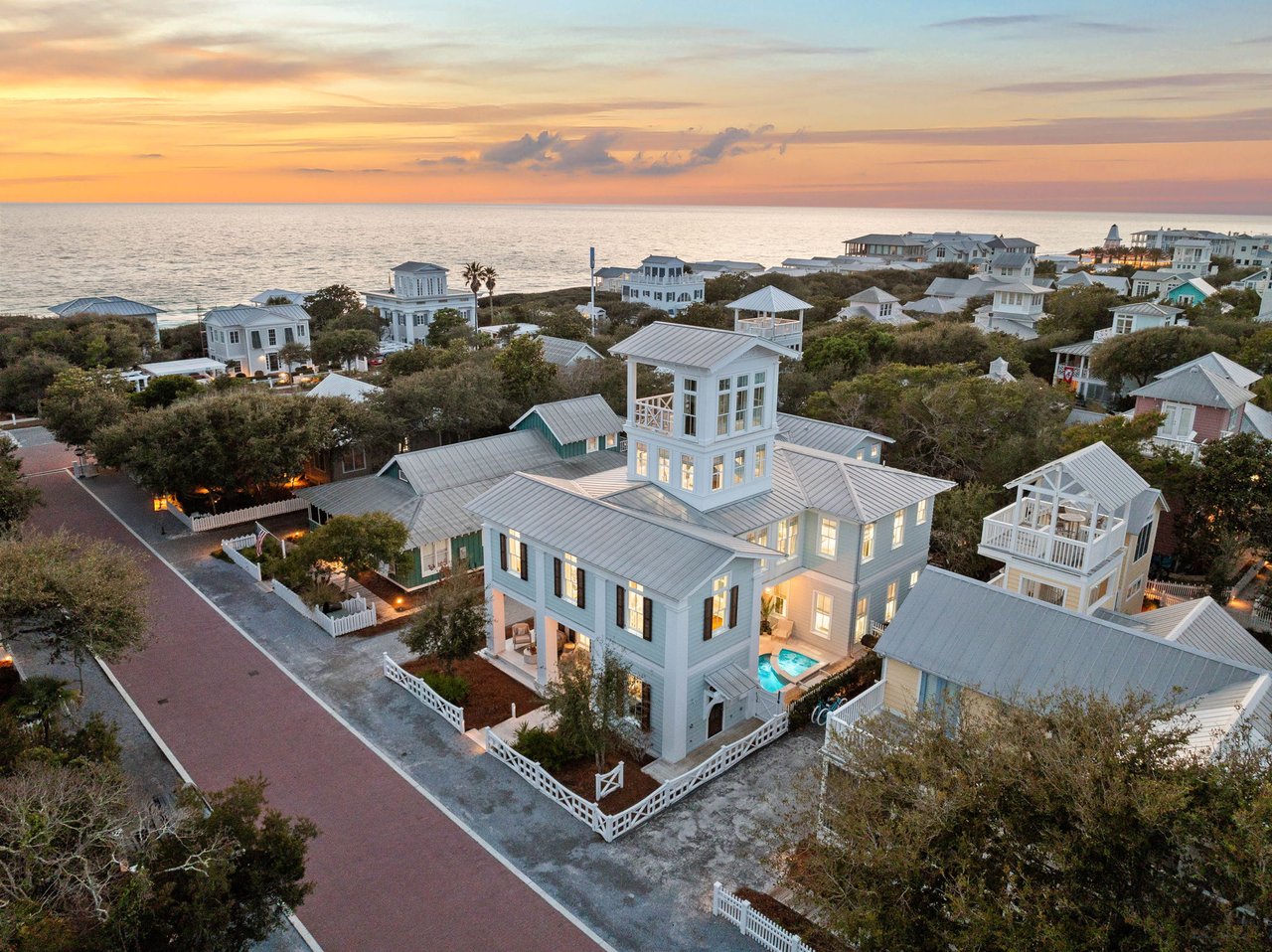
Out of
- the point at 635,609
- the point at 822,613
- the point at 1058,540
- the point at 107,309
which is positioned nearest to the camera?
the point at 1058,540

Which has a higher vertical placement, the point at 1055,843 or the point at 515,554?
the point at 1055,843

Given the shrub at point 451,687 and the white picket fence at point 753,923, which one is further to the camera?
the shrub at point 451,687

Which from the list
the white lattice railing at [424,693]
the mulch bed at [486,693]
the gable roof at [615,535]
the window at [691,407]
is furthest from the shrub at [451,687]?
the window at [691,407]

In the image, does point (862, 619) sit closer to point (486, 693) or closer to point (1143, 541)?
point (1143, 541)

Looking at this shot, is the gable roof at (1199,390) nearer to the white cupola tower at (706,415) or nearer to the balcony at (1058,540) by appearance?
the balcony at (1058,540)

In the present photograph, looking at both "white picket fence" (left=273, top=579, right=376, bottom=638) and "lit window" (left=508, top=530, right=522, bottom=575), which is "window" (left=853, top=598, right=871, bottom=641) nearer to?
"lit window" (left=508, top=530, right=522, bottom=575)

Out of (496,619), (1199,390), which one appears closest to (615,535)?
(496,619)

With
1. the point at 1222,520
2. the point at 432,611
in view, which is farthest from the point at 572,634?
the point at 1222,520
